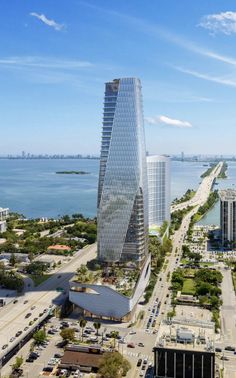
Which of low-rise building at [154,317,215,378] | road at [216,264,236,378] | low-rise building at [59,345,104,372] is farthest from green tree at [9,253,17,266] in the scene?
low-rise building at [154,317,215,378]

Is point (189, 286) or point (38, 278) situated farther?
point (38, 278)

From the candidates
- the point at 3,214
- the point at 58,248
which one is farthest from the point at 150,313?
the point at 3,214

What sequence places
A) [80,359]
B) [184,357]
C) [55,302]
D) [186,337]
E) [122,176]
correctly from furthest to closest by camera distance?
[122,176] < [55,302] < [80,359] < [186,337] < [184,357]

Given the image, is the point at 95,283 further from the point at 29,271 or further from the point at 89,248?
the point at 89,248

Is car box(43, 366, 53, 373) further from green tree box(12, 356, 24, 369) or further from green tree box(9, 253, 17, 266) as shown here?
green tree box(9, 253, 17, 266)

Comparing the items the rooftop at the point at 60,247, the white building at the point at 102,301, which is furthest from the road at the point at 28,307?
the rooftop at the point at 60,247

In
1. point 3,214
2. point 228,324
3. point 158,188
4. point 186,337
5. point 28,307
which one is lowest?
point 28,307

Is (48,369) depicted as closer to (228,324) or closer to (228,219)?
(228,324)

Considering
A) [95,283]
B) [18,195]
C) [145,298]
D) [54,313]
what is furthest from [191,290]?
[18,195]
